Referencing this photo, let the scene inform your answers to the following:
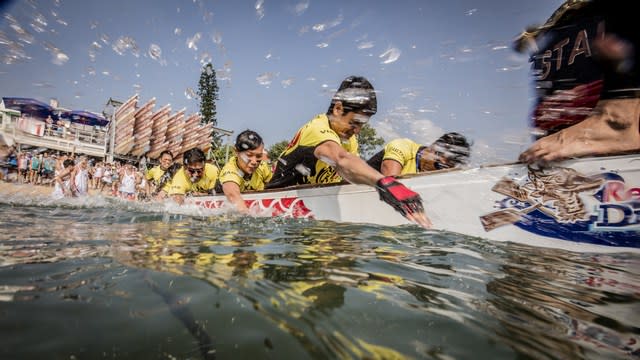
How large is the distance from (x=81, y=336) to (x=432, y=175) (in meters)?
2.90

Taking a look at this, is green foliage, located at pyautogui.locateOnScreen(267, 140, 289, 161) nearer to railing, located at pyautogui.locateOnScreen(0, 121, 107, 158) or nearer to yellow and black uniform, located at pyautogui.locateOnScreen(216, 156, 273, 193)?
railing, located at pyautogui.locateOnScreen(0, 121, 107, 158)

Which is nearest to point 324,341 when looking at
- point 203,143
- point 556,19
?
point 556,19

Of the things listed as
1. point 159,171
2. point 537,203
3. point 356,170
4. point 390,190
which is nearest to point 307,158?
point 356,170

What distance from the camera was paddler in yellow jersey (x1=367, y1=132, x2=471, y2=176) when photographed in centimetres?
383

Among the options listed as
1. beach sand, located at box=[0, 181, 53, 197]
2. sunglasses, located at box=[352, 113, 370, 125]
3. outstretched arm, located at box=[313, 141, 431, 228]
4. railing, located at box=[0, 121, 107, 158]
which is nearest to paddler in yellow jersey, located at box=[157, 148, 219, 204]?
sunglasses, located at box=[352, 113, 370, 125]

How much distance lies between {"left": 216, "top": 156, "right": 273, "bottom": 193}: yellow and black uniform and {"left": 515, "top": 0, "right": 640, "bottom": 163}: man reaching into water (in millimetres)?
3665

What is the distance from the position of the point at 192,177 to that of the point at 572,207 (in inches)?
223

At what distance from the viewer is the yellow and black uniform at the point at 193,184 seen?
561 cm

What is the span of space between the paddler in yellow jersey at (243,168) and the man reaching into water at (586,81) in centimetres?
337

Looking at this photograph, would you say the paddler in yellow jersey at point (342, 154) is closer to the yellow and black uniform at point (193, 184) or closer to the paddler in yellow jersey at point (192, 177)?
the paddler in yellow jersey at point (192, 177)

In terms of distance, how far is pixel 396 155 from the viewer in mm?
3811

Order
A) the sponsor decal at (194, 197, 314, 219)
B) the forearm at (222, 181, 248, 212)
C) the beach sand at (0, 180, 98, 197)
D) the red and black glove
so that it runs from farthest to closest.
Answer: the beach sand at (0, 180, 98, 197) < the forearm at (222, 181, 248, 212) < the sponsor decal at (194, 197, 314, 219) < the red and black glove

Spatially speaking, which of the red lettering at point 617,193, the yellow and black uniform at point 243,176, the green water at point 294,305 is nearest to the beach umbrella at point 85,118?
the yellow and black uniform at point 243,176

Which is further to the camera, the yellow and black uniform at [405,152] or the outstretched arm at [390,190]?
the yellow and black uniform at [405,152]
